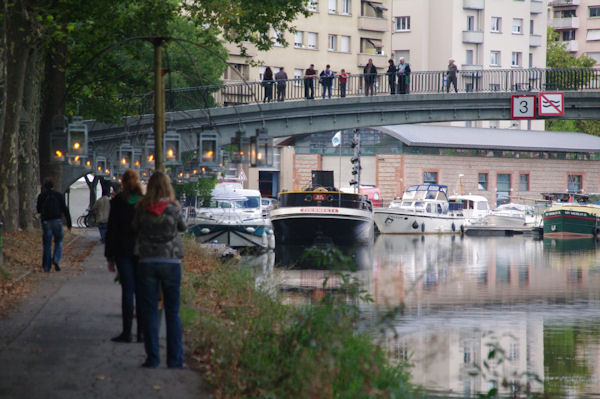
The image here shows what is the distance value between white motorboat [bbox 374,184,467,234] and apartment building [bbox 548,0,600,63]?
185 ft

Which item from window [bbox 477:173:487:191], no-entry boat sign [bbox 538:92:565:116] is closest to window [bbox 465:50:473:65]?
window [bbox 477:173:487:191]

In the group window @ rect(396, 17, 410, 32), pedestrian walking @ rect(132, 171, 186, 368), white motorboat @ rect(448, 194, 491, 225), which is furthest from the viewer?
window @ rect(396, 17, 410, 32)

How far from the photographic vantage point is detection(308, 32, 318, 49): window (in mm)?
82438

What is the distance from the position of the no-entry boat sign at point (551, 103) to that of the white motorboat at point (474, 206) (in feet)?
96.3

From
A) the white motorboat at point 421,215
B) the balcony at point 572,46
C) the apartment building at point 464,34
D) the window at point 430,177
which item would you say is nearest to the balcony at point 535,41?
the apartment building at point 464,34

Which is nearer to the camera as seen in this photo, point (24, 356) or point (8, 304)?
point (24, 356)

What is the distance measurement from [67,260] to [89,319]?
11.7 metres

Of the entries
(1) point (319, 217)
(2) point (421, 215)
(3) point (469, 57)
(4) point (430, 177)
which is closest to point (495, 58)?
(3) point (469, 57)

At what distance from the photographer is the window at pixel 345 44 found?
84.2m

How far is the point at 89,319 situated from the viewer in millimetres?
13906

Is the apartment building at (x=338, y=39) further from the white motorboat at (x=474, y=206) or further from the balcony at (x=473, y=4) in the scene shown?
the white motorboat at (x=474, y=206)

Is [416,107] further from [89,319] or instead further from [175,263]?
[175,263]

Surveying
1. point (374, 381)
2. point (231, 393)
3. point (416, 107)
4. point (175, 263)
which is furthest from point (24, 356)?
point (416, 107)

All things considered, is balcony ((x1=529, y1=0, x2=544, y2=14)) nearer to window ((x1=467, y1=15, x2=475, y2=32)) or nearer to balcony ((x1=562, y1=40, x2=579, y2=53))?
window ((x1=467, y1=15, x2=475, y2=32))
